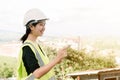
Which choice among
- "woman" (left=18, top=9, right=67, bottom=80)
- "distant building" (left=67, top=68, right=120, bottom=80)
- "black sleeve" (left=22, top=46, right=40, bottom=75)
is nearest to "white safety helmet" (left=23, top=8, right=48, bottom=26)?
"woman" (left=18, top=9, right=67, bottom=80)

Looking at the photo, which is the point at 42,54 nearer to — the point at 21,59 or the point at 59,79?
the point at 21,59

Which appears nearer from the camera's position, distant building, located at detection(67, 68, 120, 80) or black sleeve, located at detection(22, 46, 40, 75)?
black sleeve, located at detection(22, 46, 40, 75)

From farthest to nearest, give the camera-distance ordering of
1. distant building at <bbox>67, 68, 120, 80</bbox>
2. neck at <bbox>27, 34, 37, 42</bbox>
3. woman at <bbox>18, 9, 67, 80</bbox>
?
1. distant building at <bbox>67, 68, 120, 80</bbox>
2. neck at <bbox>27, 34, 37, 42</bbox>
3. woman at <bbox>18, 9, 67, 80</bbox>

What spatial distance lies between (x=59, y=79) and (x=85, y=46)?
2.38m

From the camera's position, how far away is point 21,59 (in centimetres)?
142

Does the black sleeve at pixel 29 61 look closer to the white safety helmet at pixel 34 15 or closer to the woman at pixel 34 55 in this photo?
the woman at pixel 34 55

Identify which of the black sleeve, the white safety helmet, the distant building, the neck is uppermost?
the white safety helmet

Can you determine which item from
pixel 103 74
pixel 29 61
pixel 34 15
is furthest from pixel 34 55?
pixel 103 74

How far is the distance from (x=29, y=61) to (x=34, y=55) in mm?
37

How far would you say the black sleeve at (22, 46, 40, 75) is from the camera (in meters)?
1.38

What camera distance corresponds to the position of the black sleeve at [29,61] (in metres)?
1.38

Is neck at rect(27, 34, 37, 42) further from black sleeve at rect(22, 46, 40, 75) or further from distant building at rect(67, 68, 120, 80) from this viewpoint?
distant building at rect(67, 68, 120, 80)

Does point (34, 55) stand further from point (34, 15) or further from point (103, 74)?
point (103, 74)

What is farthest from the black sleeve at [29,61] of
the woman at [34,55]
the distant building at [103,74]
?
the distant building at [103,74]
